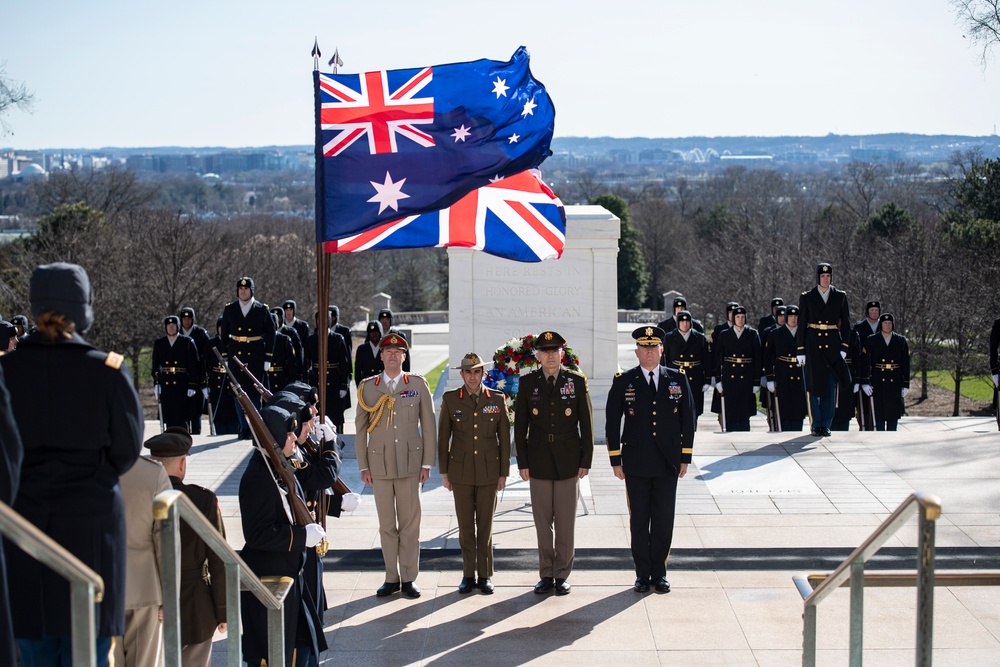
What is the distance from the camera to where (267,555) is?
575cm

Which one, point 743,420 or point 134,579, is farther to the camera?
point 743,420

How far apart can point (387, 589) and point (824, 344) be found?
23.6 feet

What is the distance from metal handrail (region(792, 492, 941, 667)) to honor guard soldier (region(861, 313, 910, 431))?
9401 mm

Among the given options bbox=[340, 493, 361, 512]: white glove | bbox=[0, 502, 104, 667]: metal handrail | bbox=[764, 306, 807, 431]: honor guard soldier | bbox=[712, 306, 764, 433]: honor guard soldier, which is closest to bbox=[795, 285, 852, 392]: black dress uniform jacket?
bbox=[764, 306, 807, 431]: honor guard soldier

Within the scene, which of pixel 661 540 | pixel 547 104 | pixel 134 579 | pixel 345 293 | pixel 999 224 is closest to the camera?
pixel 134 579

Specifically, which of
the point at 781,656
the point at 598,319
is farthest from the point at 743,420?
the point at 781,656

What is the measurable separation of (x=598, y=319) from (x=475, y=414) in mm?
5831

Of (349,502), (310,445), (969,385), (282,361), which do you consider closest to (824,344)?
(282,361)

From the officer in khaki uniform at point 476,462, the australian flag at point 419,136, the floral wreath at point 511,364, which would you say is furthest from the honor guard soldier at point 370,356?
the officer in khaki uniform at point 476,462

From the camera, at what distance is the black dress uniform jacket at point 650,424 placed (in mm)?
8133

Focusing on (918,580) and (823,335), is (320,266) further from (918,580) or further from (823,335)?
(823,335)

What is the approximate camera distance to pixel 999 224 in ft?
102

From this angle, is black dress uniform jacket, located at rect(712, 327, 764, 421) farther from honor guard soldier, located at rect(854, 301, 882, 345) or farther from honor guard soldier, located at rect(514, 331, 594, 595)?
honor guard soldier, located at rect(514, 331, 594, 595)

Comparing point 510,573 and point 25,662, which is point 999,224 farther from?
point 25,662
